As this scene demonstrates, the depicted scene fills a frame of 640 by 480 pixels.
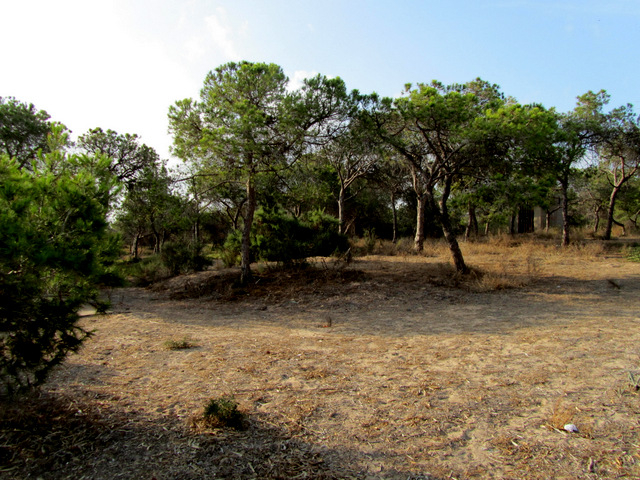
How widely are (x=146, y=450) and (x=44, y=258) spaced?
1.49 metres

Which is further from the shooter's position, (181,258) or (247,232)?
(181,258)

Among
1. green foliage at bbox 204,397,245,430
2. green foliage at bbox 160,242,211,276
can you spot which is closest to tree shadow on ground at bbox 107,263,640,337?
green foliage at bbox 160,242,211,276

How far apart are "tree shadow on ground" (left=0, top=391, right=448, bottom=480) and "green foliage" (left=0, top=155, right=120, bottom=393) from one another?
392mm

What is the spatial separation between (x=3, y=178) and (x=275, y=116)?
8.29 m

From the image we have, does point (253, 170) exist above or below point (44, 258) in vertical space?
above

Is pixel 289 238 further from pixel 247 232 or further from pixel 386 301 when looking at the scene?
pixel 386 301

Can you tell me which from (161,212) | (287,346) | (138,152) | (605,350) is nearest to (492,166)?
(605,350)

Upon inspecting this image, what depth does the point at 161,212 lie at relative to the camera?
35.8ft

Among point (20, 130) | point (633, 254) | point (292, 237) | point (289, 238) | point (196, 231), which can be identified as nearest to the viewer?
point (289, 238)

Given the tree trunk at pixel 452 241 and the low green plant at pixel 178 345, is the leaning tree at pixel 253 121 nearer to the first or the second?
the tree trunk at pixel 452 241

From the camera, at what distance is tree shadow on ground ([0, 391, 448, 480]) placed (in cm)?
244

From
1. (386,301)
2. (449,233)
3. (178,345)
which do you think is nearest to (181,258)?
(386,301)

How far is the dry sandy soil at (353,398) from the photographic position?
8.45 feet

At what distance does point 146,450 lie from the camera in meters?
2.70
